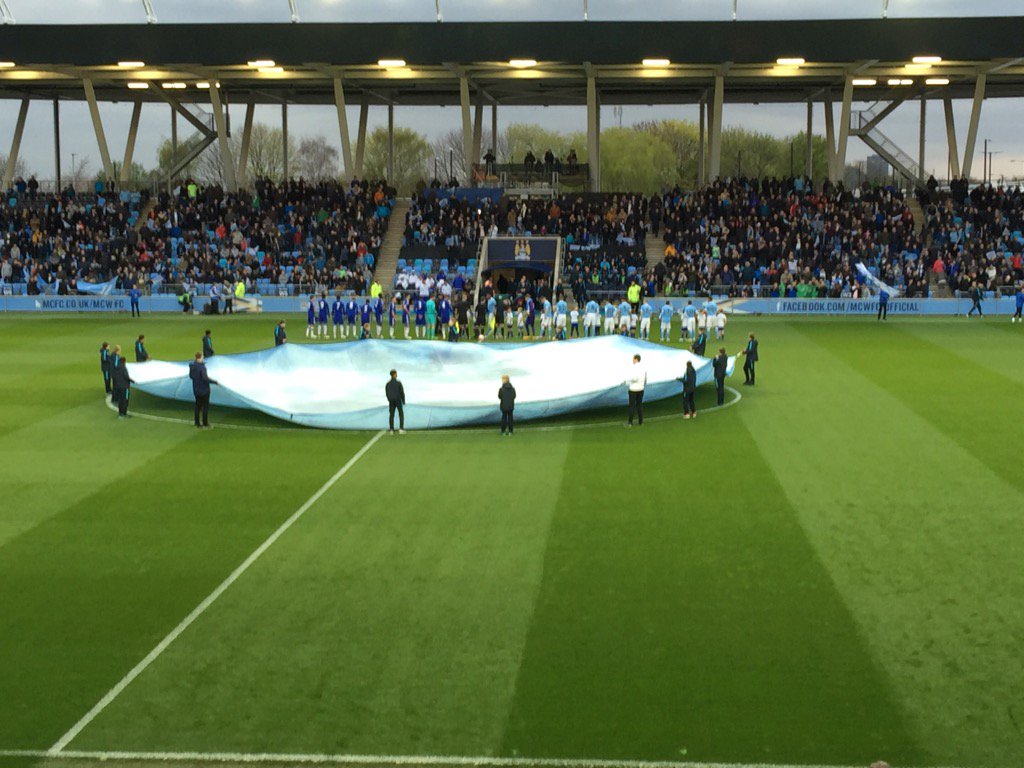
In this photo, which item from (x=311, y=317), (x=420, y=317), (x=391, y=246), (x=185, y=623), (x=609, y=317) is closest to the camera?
(x=185, y=623)

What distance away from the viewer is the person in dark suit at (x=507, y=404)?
67.2 feet

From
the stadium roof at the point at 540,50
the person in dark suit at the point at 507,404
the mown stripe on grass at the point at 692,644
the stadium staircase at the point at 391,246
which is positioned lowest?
the mown stripe on grass at the point at 692,644

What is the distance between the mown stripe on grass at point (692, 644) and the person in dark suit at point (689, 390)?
551 centimetres

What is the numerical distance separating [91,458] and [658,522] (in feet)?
30.7

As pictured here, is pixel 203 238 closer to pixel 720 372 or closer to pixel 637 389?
pixel 720 372

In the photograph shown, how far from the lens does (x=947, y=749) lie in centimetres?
873

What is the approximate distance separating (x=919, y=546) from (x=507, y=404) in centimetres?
855

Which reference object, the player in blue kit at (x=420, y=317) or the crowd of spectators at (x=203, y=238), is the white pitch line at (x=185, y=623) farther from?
the crowd of spectators at (x=203, y=238)

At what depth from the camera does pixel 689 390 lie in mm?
22047

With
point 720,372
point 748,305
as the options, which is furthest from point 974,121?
point 720,372

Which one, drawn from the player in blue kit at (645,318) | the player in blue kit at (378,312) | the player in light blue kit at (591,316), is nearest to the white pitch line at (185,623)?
the player in blue kit at (645,318)

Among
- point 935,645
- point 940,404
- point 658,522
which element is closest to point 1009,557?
point 935,645

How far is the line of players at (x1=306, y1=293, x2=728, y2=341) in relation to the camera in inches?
1384

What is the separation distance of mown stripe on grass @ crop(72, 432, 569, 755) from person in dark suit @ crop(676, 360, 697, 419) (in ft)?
21.1
